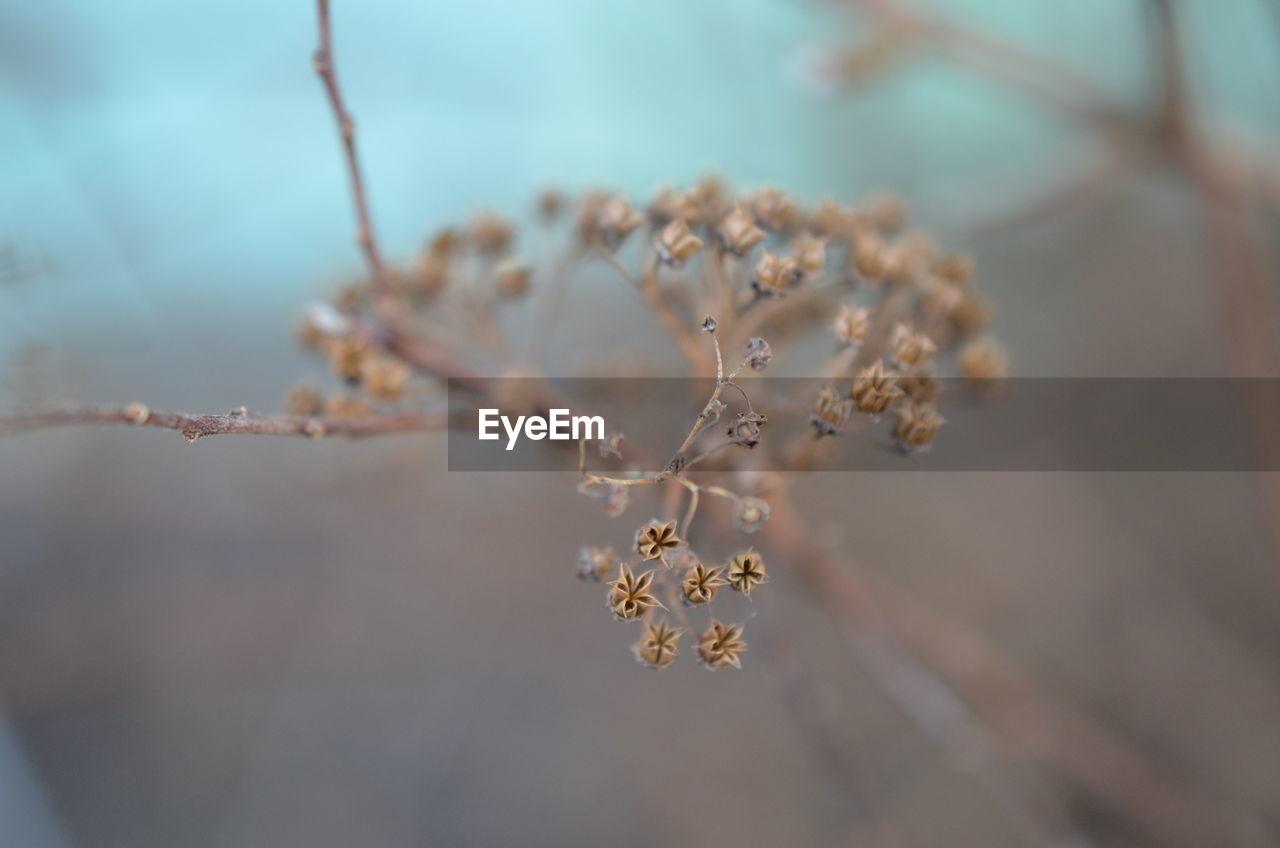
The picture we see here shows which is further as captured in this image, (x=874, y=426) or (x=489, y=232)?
(x=489, y=232)

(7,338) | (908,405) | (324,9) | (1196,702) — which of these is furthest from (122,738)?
(1196,702)

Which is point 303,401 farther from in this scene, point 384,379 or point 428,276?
point 428,276

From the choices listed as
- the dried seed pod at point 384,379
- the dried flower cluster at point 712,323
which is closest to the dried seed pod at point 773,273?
the dried flower cluster at point 712,323

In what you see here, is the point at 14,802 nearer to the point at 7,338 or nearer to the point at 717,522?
the point at 7,338

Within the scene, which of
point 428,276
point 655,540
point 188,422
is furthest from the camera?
point 428,276

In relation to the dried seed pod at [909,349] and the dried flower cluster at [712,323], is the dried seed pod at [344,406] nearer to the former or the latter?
the dried flower cluster at [712,323]

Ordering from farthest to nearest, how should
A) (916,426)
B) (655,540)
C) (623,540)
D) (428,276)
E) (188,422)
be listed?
(623,540), (428,276), (916,426), (655,540), (188,422)

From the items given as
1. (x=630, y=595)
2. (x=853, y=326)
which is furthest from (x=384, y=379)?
(x=853, y=326)
